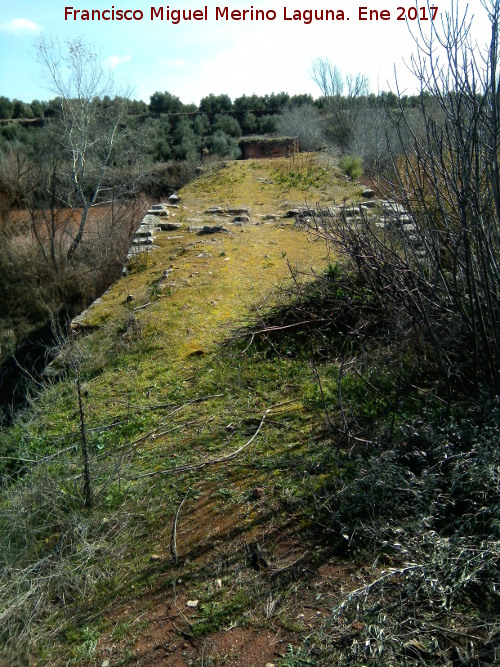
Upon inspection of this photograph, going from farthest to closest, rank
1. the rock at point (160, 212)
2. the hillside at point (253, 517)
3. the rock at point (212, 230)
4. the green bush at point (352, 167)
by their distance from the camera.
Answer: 1. the green bush at point (352, 167)
2. the rock at point (160, 212)
3. the rock at point (212, 230)
4. the hillside at point (253, 517)

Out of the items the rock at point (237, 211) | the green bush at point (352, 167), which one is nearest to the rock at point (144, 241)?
the rock at point (237, 211)

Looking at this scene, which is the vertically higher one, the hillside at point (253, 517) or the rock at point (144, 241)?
the rock at point (144, 241)

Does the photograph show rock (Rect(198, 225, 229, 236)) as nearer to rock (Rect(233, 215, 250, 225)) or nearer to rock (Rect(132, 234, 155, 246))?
rock (Rect(233, 215, 250, 225))

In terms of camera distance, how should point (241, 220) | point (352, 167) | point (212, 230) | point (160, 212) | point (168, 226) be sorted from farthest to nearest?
point (352, 167)
point (160, 212)
point (168, 226)
point (241, 220)
point (212, 230)

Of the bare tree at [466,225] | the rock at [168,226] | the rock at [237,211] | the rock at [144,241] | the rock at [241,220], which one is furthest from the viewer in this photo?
the rock at [237,211]

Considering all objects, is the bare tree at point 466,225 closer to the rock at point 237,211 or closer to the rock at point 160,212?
the rock at point 237,211

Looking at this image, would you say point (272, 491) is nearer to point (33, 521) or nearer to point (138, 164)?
point (33, 521)

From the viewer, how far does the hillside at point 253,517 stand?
2.31 meters

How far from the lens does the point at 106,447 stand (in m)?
4.25

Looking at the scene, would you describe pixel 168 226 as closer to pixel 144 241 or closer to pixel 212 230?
pixel 144 241

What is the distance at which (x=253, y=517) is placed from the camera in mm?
3145

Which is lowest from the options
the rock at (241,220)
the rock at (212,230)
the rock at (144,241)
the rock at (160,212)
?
the rock at (144,241)

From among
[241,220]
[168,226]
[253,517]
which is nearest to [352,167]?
[241,220]

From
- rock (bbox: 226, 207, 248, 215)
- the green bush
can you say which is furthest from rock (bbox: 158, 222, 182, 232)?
the green bush
